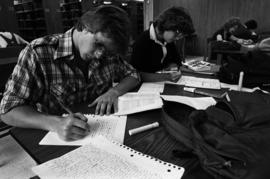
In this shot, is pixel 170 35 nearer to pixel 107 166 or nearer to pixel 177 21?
pixel 177 21

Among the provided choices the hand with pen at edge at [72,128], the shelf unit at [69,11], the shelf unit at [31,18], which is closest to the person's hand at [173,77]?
the hand with pen at edge at [72,128]

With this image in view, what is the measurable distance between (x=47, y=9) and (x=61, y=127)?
4339mm

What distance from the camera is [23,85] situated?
915mm

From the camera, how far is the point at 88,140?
2.42 feet

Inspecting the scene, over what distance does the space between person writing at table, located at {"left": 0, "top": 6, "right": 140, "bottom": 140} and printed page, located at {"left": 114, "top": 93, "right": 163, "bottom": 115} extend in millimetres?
53

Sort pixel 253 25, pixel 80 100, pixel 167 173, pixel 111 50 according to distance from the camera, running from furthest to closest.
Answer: pixel 253 25, pixel 80 100, pixel 111 50, pixel 167 173

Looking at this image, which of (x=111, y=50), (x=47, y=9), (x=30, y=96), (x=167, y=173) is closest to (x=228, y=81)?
(x=111, y=50)

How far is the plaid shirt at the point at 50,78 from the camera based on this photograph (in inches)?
35.9

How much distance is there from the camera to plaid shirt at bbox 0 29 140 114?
35.9 inches

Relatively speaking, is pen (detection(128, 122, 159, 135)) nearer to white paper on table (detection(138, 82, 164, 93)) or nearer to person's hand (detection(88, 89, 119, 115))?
person's hand (detection(88, 89, 119, 115))

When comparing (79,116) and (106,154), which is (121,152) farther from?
(79,116)

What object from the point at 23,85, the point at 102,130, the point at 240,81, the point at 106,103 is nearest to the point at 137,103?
the point at 106,103

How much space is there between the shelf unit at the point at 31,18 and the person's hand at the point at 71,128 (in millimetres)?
4311

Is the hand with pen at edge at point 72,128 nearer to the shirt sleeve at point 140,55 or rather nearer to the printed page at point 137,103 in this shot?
the printed page at point 137,103
